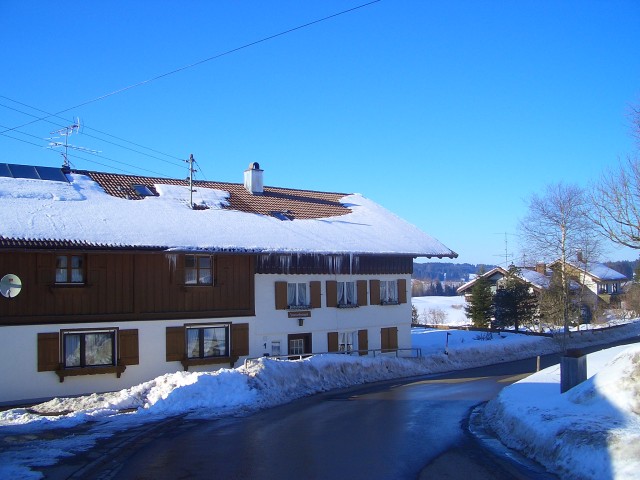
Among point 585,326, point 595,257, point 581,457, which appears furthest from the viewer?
point 585,326

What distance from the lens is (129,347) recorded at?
22.9 metres

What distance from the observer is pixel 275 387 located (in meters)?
20.4

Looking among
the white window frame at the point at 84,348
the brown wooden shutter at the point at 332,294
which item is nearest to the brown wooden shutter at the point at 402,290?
the brown wooden shutter at the point at 332,294

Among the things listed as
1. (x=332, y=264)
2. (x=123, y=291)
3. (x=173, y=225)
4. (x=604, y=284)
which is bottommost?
(x=604, y=284)

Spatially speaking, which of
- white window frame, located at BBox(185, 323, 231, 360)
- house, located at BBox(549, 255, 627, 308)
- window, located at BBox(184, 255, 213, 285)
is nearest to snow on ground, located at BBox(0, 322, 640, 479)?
white window frame, located at BBox(185, 323, 231, 360)

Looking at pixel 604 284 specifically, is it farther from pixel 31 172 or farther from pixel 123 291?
pixel 31 172

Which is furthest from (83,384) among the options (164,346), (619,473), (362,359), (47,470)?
(619,473)

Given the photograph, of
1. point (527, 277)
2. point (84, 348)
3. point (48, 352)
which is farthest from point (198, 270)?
point (527, 277)

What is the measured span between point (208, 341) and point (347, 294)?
7.51m

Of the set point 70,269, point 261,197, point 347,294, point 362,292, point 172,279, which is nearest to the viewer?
point 70,269

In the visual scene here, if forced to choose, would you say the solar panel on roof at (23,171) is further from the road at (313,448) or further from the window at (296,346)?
the road at (313,448)

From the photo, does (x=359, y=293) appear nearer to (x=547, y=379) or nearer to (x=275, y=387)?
(x=275, y=387)

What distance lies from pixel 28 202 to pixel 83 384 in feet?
23.1

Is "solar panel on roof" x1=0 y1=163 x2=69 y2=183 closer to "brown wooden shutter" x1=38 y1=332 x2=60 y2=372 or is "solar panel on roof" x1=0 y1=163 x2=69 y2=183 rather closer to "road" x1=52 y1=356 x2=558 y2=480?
"brown wooden shutter" x1=38 y1=332 x2=60 y2=372
